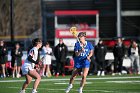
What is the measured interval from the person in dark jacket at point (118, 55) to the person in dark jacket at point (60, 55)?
2.42 m

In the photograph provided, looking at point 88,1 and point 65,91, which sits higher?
point 88,1

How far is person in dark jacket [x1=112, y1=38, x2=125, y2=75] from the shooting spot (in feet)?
112

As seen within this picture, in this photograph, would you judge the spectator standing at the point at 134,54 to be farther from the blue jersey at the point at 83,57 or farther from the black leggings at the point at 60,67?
the blue jersey at the point at 83,57

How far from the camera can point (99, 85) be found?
83.6ft

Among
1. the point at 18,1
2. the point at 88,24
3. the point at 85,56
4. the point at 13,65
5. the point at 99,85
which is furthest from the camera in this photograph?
the point at 18,1

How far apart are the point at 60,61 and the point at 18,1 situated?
3451 cm

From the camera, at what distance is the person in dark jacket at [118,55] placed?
34.1 meters

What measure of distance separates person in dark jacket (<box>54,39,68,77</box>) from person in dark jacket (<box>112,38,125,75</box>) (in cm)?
242

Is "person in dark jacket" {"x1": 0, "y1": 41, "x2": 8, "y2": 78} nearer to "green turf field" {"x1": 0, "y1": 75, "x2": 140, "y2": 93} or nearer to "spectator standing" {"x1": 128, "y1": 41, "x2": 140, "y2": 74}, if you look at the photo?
"green turf field" {"x1": 0, "y1": 75, "x2": 140, "y2": 93}

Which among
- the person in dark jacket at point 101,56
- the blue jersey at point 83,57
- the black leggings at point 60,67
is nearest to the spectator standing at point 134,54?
the person in dark jacket at point 101,56

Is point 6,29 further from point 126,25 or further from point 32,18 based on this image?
point 126,25

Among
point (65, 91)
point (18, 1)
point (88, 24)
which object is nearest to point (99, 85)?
point (65, 91)

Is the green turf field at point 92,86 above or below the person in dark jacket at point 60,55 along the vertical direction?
below

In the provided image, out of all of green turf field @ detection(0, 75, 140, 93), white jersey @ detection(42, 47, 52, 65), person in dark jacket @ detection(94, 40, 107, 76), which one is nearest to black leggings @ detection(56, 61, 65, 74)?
white jersey @ detection(42, 47, 52, 65)
